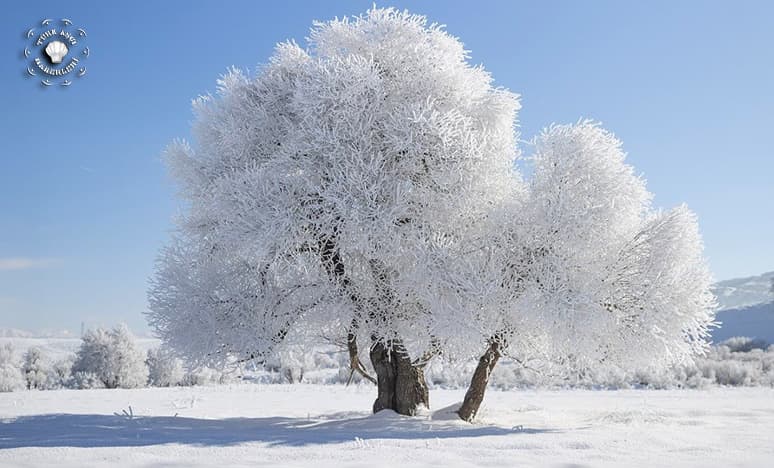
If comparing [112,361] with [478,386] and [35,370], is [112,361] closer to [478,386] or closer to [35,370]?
[35,370]

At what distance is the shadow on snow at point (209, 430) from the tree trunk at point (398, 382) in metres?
0.59

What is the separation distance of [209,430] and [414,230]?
4605mm

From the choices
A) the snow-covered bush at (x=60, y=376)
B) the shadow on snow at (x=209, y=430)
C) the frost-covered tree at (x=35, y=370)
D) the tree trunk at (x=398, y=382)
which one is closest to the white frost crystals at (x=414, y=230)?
the tree trunk at (x=398, y=382)

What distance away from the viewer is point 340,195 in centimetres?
1151

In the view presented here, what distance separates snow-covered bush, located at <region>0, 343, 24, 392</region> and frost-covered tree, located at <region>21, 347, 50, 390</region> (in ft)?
2.27

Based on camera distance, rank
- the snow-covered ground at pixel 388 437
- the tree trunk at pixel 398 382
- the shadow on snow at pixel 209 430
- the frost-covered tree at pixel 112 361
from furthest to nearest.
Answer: the frost-covered tree at pixel 112 361 < the tree trunk at pixel 398 382 < the shadow on snow at pixel 209 430 < the snow-covered ground at pixel 388 437

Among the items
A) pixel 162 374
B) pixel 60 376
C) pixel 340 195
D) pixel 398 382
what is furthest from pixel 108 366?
pixel 340 195

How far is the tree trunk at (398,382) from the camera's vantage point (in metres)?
13.5

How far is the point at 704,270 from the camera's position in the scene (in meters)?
11.6

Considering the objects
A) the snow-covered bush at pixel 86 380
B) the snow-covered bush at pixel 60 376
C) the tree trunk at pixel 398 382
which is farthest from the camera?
the snow-covered bush at pixel 60 376

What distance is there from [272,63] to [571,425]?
914 cm

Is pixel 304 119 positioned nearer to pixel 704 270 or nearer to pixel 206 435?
pixel 206 435

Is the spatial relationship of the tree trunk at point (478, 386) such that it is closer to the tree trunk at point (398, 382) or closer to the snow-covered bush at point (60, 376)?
the tree trunk at point (398, 382)

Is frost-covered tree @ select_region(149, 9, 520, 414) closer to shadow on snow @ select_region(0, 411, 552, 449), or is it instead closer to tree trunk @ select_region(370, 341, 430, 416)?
tree trunk @ select_region(370, 341, 430, 416)
